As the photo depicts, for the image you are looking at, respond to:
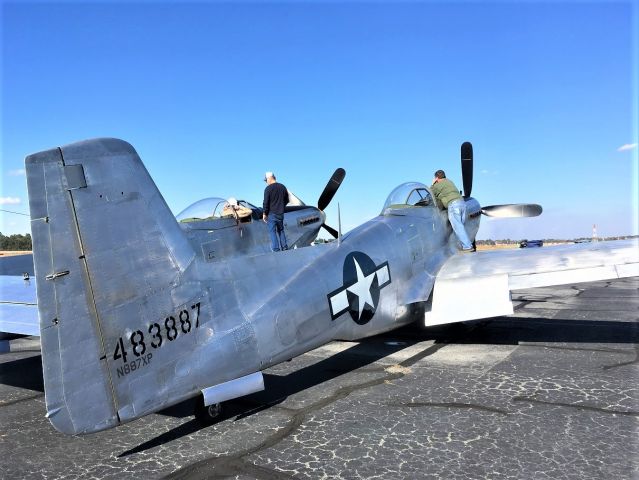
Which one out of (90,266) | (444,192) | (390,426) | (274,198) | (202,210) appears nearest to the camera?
(90,266)

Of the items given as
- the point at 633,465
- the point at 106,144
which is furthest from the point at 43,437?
the point at 633,465

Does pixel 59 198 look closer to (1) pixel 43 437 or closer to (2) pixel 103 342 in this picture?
(2) pixel 103 342

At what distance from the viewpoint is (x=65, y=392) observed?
375cm

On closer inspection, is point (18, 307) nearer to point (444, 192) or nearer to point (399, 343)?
point (399, 343)

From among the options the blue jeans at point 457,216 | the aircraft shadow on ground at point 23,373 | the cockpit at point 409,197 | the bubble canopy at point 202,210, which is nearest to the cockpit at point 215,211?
the bubble canopy at point 202,210

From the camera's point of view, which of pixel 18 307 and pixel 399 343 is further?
pixel 399 343

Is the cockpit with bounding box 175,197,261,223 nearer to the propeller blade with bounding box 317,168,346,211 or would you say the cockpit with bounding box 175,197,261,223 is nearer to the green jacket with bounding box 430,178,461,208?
the green jacket with bounding box 430,178,461,208

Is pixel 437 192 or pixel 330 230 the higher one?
pixel 437 192

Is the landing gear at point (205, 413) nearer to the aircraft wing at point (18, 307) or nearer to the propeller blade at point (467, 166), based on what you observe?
the aircraft wing at point (18, 307)

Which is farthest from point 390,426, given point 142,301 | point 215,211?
point 215,211

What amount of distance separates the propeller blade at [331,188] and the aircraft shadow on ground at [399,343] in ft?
17.0

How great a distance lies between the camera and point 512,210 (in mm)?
13898

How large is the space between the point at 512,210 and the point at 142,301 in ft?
39.8

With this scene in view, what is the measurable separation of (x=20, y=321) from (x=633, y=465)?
7.24m
